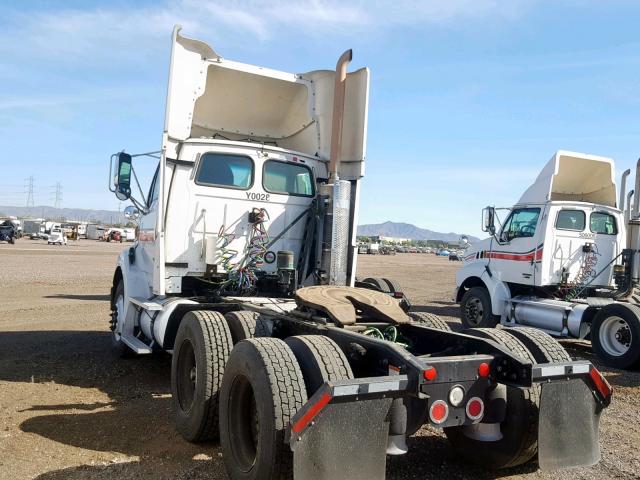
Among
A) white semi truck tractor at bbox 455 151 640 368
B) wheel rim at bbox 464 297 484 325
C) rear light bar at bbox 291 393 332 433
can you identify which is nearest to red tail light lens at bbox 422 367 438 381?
rear light bar at bbox 291 393 332 433

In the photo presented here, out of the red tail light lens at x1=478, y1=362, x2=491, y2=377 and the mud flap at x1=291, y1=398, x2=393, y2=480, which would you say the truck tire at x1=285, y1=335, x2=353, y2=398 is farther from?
the red tail light lens at x1=478, y1=362, x2=491, y2=377

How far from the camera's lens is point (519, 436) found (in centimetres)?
387

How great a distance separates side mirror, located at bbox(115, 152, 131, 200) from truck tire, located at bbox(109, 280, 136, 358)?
54.9 inches

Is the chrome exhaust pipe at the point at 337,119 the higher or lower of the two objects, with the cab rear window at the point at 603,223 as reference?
higher

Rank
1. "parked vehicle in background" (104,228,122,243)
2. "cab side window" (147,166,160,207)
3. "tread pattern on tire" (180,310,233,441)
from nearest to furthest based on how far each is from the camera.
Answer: "tread pattern on tire" (180,310,233,441)
"cab side window" (147,166,160,207)
"parked vehicle in background" (104,228,122,243)

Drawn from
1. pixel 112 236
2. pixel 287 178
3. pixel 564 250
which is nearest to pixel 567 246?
pixel 564 250

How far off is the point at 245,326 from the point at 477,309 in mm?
8156

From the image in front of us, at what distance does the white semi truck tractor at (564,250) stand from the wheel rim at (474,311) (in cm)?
16

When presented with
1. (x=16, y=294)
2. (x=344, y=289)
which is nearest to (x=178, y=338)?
(x=344, y=289)

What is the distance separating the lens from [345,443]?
10.5 ft

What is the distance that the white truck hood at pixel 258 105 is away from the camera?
6762 mm

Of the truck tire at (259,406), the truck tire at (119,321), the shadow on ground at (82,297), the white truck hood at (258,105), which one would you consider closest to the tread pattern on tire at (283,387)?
the truck tire at (259,406)

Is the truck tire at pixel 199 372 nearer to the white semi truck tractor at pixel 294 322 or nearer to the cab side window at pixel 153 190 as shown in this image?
the white semi truck tractor at pixel 294 322

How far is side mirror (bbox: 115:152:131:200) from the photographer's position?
7.38 m
